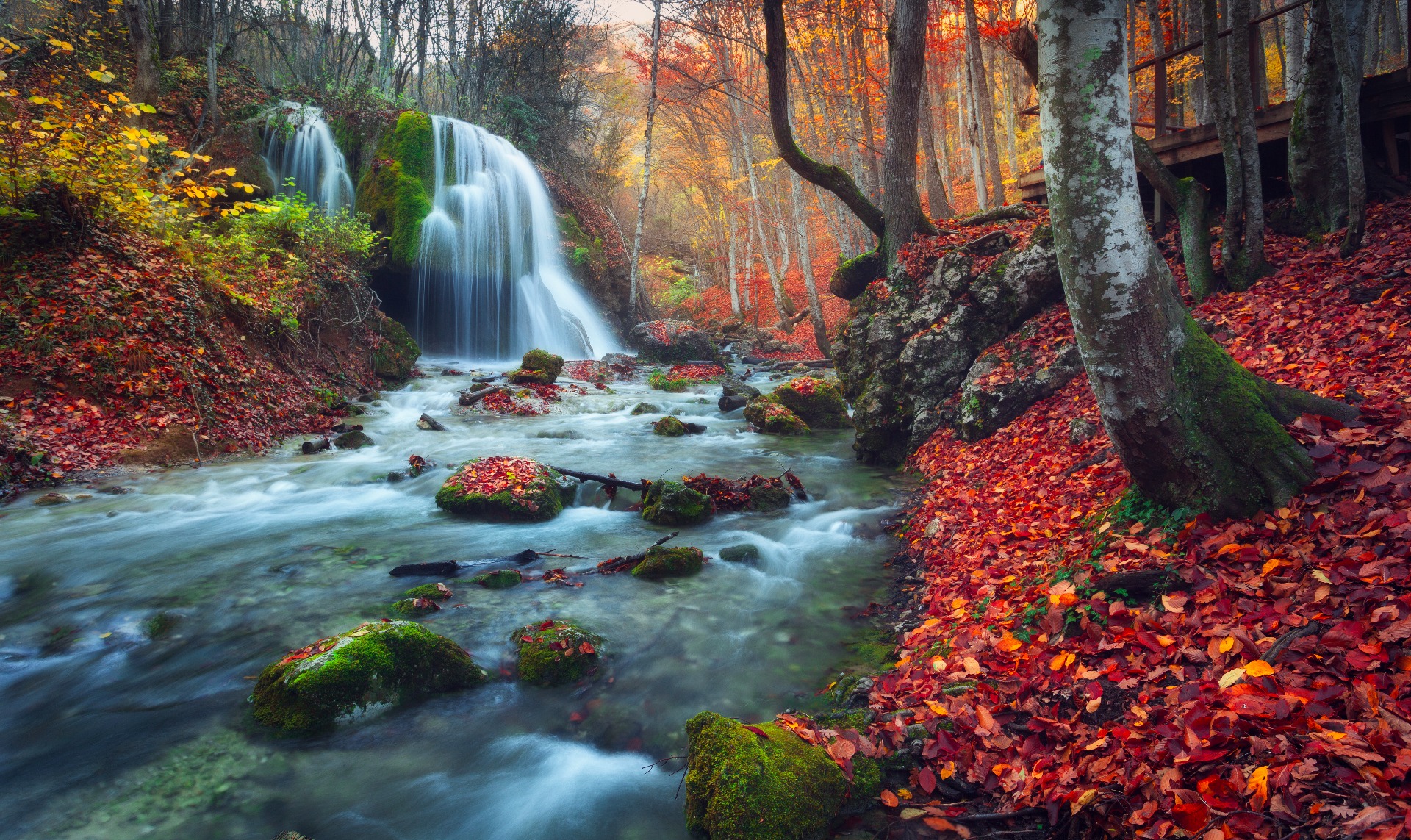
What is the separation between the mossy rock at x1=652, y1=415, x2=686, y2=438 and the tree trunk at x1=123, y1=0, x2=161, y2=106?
12.4 metres

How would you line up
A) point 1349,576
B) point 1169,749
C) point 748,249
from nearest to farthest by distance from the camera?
→ point 1169,749
point 1349,576
point 748,249

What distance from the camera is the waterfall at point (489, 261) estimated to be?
18594 millimetres

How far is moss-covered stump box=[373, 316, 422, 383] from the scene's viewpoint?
14.6 meters

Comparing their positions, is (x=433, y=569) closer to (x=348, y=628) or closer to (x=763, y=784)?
(x=348, y=628)

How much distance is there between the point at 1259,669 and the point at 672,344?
19.3 metres

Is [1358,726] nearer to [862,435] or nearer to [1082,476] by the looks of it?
[1082,476]

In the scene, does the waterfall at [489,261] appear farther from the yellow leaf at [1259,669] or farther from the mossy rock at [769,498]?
the yellow leaf at [1259,669]

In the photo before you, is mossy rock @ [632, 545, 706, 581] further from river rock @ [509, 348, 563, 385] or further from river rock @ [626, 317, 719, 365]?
river rock @ [626, 317, 719, 365]

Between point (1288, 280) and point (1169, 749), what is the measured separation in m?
5.86

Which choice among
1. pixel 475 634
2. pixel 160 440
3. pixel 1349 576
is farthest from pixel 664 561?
pixel 160 440

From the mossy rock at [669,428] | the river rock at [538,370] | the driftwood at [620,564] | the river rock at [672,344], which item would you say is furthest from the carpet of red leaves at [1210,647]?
the river rock at [672,344]

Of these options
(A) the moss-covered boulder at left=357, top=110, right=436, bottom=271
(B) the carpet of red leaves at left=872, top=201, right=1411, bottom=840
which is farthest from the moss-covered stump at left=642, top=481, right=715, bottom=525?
(A) the moss-covered boulder at left=357, top=110, right=436, bottom=271

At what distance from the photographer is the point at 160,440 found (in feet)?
28.6

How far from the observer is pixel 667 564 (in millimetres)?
6203
